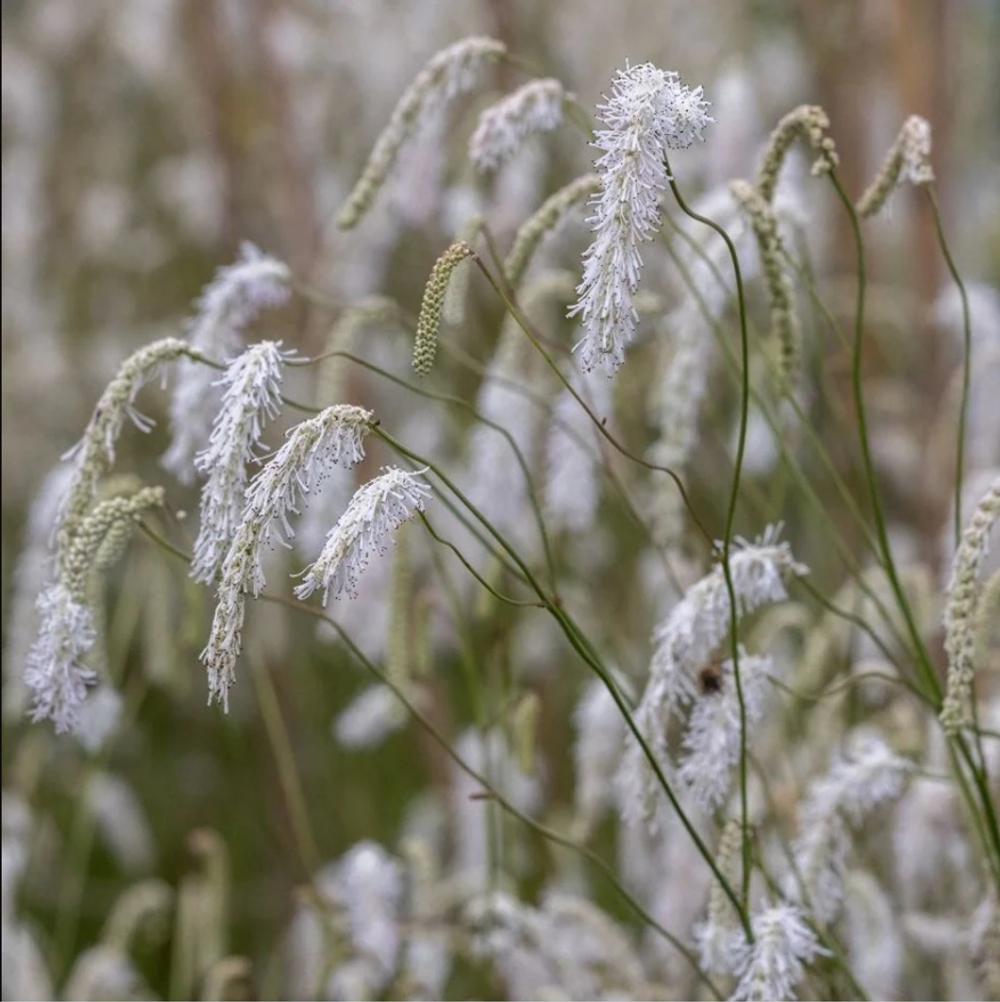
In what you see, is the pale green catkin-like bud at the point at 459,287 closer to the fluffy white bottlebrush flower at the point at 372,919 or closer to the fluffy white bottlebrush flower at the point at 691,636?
the fluffy white bottlebrush flower at the point at 691,636

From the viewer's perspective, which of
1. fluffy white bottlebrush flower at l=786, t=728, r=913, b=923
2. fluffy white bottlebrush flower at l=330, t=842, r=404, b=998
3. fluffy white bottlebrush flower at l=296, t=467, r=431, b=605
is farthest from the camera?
fluffy white bottlebrush flower at l=330, t=842, r=404, b=998

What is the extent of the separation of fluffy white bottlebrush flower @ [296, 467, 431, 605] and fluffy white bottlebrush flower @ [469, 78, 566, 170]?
1.14ft

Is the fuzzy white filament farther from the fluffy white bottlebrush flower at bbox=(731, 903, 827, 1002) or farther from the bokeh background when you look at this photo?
the bokeh background

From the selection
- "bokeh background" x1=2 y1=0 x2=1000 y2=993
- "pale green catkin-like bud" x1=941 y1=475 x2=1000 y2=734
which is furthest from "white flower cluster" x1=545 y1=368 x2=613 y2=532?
"pale green catkin-like bud" x1=941 y1=475 x2=1000 y2=734

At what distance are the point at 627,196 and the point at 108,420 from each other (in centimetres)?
33

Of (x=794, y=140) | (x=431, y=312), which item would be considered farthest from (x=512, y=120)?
(x=431, y=312)

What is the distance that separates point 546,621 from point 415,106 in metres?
1.16

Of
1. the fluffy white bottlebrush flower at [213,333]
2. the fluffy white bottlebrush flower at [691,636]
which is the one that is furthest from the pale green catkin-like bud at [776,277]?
the fluffy white bottlebrush flower at [213,333]

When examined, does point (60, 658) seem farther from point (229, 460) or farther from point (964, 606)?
point (964, 606)

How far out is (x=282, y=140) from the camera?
7.88 feet

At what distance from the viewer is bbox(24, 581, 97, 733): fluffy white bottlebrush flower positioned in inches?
33.6

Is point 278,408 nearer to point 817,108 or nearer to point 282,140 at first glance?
point 817,108

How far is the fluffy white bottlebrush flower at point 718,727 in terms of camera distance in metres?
0.93

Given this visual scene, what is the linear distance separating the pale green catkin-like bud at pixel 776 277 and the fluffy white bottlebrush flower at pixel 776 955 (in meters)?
0.35
